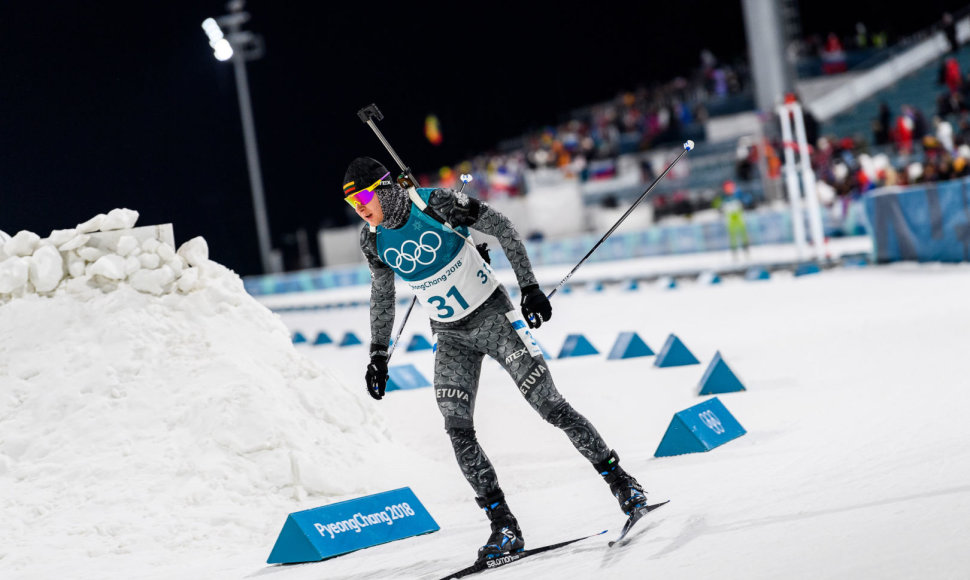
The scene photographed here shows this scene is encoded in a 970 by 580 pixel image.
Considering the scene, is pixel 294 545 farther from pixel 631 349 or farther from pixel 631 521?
pixel 631 349

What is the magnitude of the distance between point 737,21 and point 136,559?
43450mm

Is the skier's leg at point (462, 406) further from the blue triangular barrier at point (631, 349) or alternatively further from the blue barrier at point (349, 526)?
the blue triangular barrier at point (631, 349)

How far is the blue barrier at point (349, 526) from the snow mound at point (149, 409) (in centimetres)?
71

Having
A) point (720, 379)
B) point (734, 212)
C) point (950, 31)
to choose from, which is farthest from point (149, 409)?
point (950, 31)

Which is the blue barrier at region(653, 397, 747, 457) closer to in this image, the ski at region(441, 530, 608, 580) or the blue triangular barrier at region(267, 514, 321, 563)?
the ski at region(441, 530, 608, 580)

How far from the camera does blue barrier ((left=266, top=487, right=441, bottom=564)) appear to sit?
596cm

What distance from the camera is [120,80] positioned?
11.8 meters

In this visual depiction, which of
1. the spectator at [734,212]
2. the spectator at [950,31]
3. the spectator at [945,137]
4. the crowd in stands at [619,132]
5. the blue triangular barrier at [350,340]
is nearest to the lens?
the blue triangular barrier at [350,340]

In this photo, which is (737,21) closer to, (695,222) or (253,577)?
(695,222)

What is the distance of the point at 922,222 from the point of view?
62.8ft

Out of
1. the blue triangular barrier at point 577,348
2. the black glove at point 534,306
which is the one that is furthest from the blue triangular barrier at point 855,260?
the black glove at point 534,306

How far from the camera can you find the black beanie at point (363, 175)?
5.45 metres

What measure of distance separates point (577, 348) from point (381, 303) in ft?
26.0

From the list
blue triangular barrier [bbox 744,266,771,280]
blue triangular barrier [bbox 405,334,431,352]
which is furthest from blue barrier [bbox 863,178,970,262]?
blue triangular barrier [bbox 405,334,431,352]
